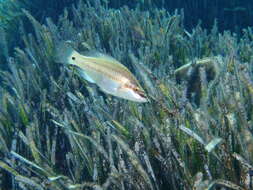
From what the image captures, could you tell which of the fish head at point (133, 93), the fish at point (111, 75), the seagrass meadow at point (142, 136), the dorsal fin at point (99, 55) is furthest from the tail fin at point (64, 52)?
the fish head at point (133, 93)

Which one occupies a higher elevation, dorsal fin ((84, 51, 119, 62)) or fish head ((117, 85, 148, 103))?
dorsal fin ((84, 51, 119, 62))

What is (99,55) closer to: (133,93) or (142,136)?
(133,93)

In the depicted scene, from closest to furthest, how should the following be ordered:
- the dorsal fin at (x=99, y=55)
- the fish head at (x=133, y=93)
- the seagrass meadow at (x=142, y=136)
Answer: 1. the seagrass meadow at (x=142, y=136)
2. the fish head at (x=133, y=93)
3. the dorsal fin at (x=99, y=55)

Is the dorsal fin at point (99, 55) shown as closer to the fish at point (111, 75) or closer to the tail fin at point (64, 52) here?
the fish at point (111, 75)

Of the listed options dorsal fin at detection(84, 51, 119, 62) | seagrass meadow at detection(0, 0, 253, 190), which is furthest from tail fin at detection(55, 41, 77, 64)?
seagrass meadow at detection(0, 0, 253, 190)

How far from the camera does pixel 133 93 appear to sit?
252cm

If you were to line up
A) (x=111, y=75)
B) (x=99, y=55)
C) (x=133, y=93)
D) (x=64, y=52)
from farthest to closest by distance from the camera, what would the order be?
(x=64, y=52)
(x=99, y=55)
(x=111, y=75)
(x=133, y=93)

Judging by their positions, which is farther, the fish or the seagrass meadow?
the fish

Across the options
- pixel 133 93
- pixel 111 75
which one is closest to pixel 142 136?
pixel 133 93

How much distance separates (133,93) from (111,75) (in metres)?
0.25

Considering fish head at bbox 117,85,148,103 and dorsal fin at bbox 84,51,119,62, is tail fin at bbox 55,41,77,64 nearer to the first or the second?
dorsal fin at bbox 84,51,119,62

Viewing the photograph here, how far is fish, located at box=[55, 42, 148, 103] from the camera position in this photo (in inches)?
99.4

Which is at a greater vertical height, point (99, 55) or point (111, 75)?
point (99, 55)

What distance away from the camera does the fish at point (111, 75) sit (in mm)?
2525
